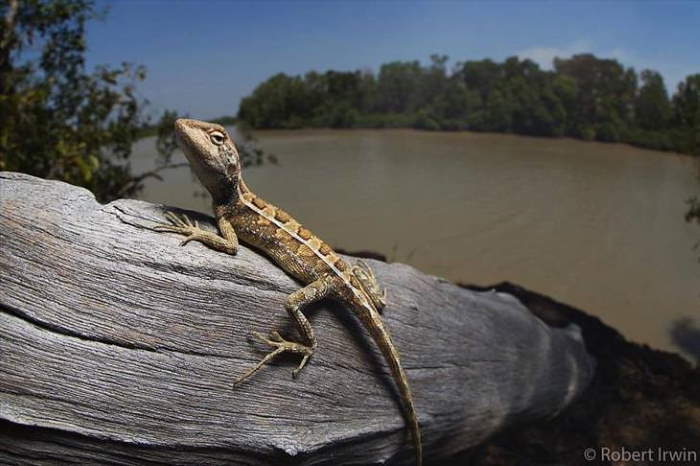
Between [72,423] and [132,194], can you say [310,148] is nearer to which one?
[132,194]

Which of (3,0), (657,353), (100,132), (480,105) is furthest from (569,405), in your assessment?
(480,105)

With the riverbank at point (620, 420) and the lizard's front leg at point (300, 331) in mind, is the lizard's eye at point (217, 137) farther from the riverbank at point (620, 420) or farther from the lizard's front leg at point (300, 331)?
the riverbank at point (620, 420)

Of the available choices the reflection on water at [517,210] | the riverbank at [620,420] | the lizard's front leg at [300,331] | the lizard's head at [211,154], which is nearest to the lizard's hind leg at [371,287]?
the lizard's front leg at [300,331]

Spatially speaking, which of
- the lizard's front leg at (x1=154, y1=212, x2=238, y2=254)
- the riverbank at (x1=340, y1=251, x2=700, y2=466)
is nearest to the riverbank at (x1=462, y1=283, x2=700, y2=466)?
the riverbank at (x1=340, y1=251, x2=700, y2=466)

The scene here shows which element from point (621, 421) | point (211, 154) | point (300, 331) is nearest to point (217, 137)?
point (211, 154)

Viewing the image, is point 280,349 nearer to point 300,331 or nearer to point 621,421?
point 300,331

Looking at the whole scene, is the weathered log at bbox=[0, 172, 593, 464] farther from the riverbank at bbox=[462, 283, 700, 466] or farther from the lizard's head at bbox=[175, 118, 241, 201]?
the riverbank at bbox=[462, 283, 700, 466]
